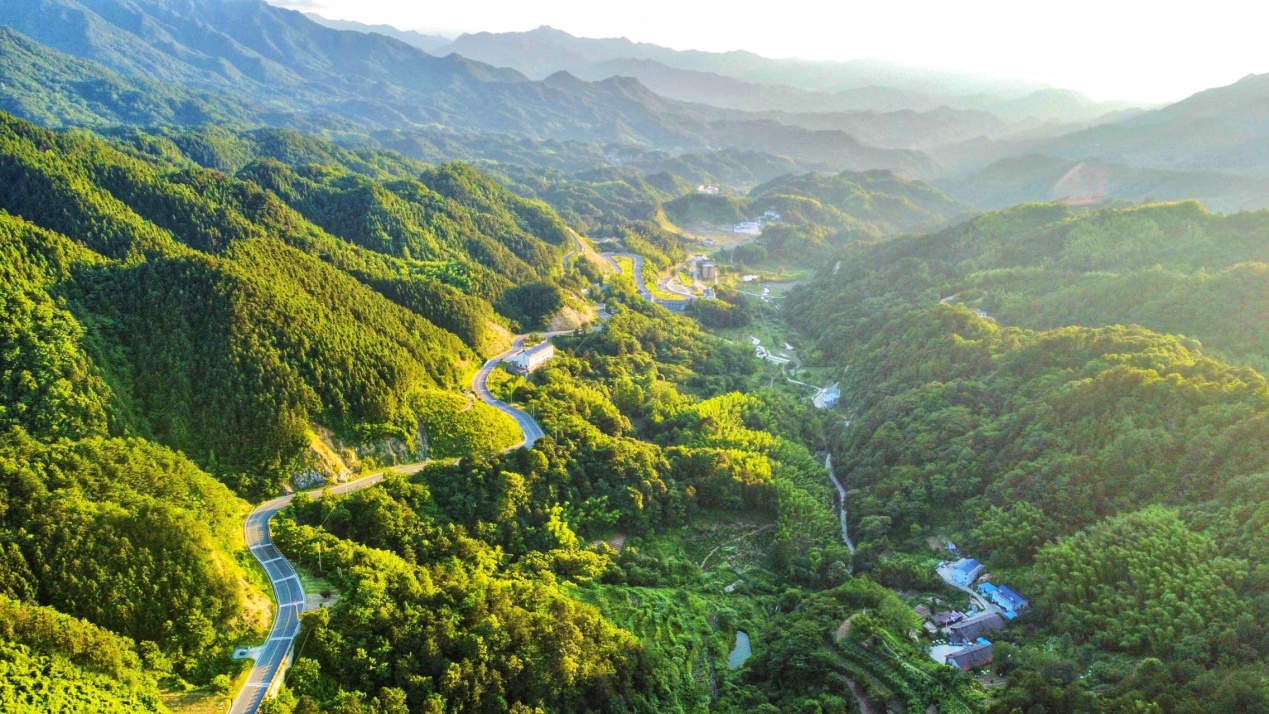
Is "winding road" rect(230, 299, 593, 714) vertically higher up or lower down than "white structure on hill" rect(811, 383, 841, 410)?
higher up

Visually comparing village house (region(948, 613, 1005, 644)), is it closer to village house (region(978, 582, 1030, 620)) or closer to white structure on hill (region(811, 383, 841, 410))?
village house (region(978, 582, 1030, 620))

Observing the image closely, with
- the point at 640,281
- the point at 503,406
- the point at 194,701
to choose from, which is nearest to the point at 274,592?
the point at 194,701

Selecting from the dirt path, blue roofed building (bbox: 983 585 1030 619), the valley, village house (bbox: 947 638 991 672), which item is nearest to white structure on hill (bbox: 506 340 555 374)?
the valley

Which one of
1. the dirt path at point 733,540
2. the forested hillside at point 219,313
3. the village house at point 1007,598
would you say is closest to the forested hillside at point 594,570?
the dirt path at point 733,540

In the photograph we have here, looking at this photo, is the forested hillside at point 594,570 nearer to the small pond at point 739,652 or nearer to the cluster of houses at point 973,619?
the small pond at point 739,652

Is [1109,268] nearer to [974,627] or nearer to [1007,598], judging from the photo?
[1007,598]

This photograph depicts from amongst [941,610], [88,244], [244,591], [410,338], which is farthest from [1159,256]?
[88,244]

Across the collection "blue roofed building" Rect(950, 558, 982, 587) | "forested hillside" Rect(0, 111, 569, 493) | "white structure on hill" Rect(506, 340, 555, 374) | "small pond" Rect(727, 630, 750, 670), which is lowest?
"small pond" Rect(727, 630, 750, 670)

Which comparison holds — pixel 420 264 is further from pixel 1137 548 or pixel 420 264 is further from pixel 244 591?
pixel 1137 548
